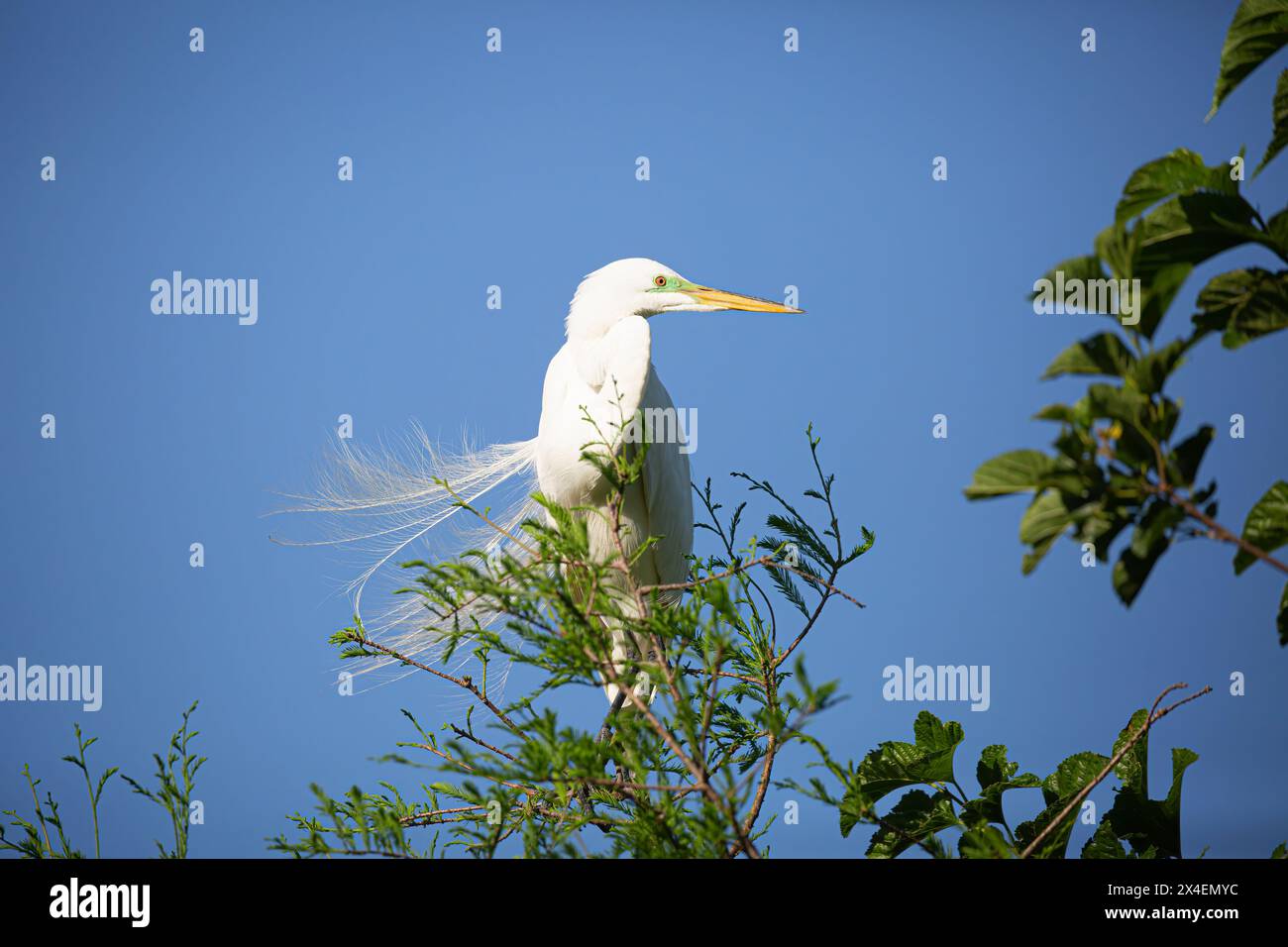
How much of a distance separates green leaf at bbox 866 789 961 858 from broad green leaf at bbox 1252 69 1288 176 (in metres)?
1.31

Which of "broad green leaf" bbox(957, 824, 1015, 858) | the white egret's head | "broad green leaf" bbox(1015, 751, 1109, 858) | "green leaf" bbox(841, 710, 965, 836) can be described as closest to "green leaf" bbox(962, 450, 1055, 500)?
"broad green leaf" bbox(957, 824, 1015, 858)

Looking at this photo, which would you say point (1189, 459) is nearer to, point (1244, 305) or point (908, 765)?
point (1244, 305)

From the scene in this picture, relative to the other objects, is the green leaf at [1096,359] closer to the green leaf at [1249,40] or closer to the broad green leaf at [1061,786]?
the green leaf at [1249,40]

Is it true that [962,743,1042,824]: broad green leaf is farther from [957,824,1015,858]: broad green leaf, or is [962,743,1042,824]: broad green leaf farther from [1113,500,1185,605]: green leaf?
[1113,500,1185,605]: green leaf

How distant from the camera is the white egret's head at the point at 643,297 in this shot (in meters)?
3.97

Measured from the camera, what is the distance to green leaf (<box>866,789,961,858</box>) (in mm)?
1995

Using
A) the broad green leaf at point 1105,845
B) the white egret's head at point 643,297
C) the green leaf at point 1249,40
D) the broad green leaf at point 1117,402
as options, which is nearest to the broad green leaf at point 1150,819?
the broad green leaf at point 1105,845

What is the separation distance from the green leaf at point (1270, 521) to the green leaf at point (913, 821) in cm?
98

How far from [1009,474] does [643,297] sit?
2949mm

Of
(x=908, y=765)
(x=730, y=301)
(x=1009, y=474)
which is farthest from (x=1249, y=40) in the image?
(x=730, y=301)
